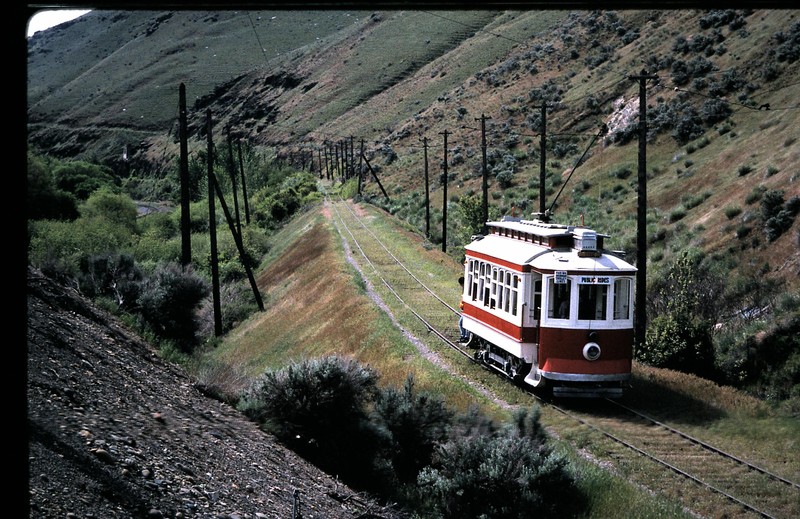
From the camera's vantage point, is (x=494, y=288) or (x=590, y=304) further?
(x=494, y=288)

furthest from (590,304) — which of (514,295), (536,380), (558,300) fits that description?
(536,380)

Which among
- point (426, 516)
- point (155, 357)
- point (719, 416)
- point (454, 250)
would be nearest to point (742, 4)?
point (426, 516)

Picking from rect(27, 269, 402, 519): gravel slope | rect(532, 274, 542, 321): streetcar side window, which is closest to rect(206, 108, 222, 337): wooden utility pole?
rect(27, 269, 402, 519): gravel slope

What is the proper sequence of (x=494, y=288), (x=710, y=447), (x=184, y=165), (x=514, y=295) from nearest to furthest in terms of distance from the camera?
(x=710, y=447) < (x=514, y=295) < (x=494, y=288) < (x=184, y=165)

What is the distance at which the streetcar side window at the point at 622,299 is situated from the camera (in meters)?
17.7

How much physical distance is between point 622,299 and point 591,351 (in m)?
1.28

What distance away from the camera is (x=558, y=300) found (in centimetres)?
1777

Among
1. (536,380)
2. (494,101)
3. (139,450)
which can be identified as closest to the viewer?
(139,450)

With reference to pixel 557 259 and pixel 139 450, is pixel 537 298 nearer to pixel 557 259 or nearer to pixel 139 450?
pixel 557 259

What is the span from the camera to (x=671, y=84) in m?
66.7

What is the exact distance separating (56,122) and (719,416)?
13780cm

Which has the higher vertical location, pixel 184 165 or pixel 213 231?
pixel 184 165

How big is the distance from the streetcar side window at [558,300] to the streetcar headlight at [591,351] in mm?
725

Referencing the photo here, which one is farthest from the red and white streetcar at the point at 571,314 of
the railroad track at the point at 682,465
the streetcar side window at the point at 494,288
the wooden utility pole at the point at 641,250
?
the wooden utility pole at the point at 641,250
